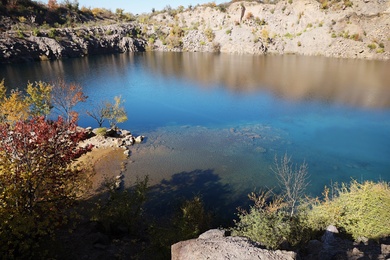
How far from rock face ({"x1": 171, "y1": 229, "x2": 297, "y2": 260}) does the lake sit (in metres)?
10.9

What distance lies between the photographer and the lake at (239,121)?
76.0ft

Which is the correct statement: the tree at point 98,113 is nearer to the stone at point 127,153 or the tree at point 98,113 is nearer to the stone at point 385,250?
the stone at point 127,153

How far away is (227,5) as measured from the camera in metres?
109

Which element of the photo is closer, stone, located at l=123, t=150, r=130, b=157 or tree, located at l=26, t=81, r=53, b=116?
tree, located at l=26, t=81, r=53, b=116

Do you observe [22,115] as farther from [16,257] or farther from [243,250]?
[243,250]

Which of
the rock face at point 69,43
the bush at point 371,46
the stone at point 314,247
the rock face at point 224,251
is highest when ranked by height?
the rock face at point 69,43

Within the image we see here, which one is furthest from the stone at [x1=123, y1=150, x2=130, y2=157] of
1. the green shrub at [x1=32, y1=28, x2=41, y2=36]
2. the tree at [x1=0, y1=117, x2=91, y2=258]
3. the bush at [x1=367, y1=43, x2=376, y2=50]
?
the bush at [x1=367, y1=43, x2=376, y2=50]

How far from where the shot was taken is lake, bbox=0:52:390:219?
2317 centimetres

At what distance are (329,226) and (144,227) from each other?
10635 millimetres

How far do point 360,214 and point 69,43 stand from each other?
299 ft

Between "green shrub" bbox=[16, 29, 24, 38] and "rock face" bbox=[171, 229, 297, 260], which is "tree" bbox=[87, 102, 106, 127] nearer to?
"rock face" bbox=[171, 229, 297, 260]

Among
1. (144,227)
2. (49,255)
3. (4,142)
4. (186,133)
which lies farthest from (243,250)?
(186,133)

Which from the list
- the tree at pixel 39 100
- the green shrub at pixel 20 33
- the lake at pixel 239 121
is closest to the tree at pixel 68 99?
the tree at pixel 39 100

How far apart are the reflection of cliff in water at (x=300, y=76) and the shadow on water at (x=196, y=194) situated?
89.5ft
